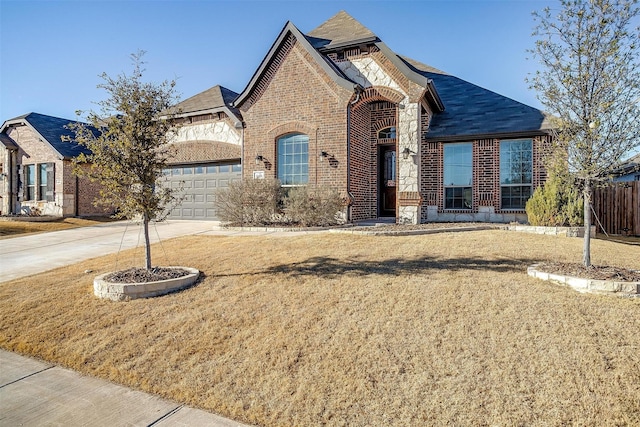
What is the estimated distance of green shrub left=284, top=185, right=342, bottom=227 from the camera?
36.3ft

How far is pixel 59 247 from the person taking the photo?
10344mm

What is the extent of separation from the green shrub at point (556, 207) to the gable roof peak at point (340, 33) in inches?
280

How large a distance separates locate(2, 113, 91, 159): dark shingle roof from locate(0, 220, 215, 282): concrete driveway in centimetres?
818

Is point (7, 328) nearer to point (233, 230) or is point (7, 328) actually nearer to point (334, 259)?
point (334, 259)

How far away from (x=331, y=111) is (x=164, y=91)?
268 inches

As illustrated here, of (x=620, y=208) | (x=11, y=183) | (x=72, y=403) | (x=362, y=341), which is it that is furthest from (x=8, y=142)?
(x=620, y=208)

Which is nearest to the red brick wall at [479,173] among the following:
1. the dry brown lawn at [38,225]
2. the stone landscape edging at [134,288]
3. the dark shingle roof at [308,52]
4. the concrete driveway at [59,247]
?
the dark shingle roof at [308,52]

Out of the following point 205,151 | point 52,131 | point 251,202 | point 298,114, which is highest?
point 52,131

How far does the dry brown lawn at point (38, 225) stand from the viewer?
14.6 meters

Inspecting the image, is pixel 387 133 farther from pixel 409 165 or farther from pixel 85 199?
pixel 85 199

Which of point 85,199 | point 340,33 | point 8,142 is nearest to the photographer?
point 340,33

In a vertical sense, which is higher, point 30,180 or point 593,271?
point 30,180

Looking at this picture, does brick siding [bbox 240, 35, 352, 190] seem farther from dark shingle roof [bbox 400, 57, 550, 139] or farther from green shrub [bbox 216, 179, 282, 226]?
dark shingle roof [bbox 400, 57, 550, 139]

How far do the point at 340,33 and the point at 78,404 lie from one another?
542 inches
